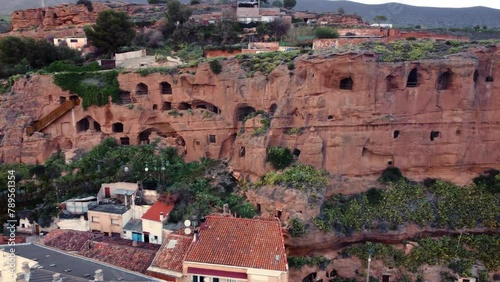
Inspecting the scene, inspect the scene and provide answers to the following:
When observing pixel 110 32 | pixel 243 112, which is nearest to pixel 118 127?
pixel 243 112

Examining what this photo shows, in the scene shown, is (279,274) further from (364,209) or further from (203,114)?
(203,114)

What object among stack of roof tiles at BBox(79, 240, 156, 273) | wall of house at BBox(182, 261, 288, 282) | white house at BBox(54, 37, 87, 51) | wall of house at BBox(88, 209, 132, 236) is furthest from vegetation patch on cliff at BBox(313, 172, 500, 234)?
white house at BBox(54, 37, 87, 51)

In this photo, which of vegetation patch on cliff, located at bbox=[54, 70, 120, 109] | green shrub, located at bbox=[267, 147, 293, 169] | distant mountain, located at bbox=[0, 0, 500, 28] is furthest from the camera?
distant mountain, located at bbox=[0, 0, 500, 28]

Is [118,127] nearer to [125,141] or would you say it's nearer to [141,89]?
[125,141]

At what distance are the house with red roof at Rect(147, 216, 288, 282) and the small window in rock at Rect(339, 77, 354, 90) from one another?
1087cm

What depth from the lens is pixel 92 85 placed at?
1298 inches

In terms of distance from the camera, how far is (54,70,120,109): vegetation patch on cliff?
32750 mm

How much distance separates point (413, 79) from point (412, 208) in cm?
849

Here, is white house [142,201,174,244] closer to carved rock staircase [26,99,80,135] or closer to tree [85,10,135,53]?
carved rock staircase [26,99,80,135]

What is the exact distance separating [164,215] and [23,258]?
8475 mm

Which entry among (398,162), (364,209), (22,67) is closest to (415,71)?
(398,162)

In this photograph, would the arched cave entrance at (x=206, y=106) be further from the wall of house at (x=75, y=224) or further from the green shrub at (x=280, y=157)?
the wall of house at (x=75, y=224)

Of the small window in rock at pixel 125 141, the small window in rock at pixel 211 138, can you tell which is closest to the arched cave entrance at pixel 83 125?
the small window in rock at pixel 125 141

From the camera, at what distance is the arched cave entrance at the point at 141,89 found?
109 ft
